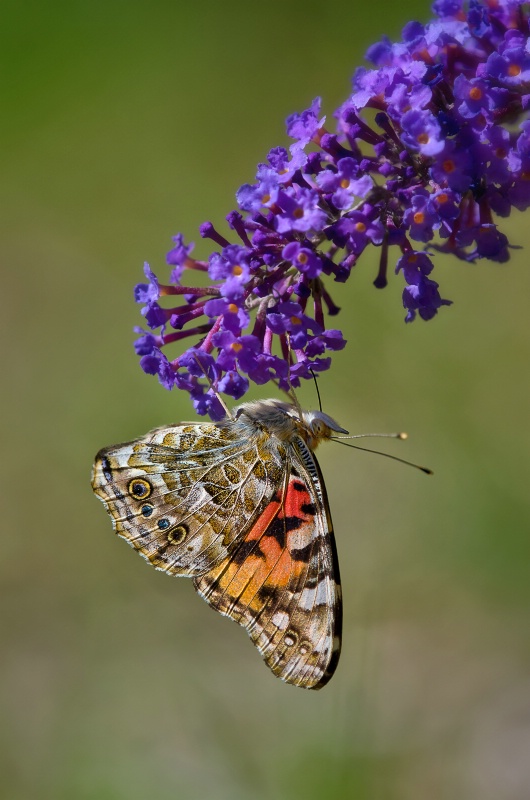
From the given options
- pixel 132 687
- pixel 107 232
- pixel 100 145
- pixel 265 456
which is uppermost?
pixel 100 145

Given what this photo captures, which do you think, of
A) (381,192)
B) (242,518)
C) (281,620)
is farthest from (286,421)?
(381,192)

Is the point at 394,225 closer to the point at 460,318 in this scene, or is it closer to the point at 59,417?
the point at 460,318

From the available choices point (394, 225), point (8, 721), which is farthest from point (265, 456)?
point (8, 721)

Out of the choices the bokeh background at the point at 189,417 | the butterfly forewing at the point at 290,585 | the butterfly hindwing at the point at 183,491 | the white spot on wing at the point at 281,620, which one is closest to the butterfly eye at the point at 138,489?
the butterfly hindwing at the point at 183,491

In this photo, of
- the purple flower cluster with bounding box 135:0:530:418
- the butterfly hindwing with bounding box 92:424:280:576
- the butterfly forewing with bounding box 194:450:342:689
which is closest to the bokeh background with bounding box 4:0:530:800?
the butterfly forewing with bounding box 194:450:342:689

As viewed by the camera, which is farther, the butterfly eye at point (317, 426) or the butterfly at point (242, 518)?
the butterfly eye at point (317, 426)

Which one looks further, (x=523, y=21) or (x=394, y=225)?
(x=394, y=225)

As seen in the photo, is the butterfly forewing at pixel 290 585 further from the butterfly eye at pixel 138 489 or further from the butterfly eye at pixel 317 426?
the butterfly eye at pixel 138 489
